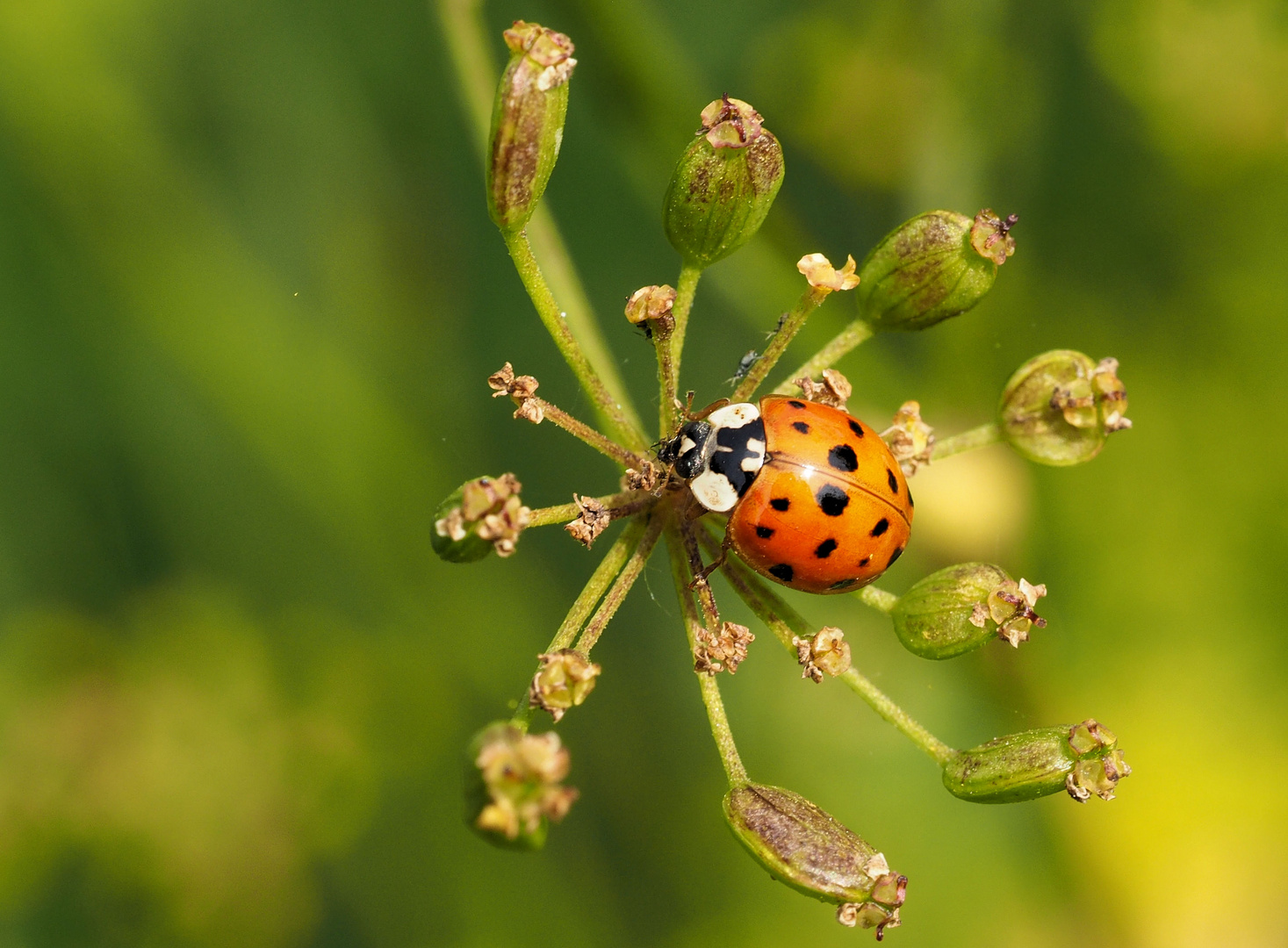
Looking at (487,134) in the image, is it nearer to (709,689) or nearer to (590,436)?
(590,436)

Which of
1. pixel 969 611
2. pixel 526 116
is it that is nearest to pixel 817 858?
pixel 969 611

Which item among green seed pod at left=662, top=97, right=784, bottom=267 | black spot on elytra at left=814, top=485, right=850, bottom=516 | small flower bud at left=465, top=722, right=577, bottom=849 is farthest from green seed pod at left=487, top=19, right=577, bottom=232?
small flower bud at left=465, top=722, right=577, bottom=849

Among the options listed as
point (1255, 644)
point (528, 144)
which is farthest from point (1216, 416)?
point (528, 144)

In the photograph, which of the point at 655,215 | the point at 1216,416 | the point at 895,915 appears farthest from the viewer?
the point at 655,215

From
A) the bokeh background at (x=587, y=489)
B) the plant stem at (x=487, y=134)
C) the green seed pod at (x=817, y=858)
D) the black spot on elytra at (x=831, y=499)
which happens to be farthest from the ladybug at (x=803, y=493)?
the bokeh background at (x=587, y=489)

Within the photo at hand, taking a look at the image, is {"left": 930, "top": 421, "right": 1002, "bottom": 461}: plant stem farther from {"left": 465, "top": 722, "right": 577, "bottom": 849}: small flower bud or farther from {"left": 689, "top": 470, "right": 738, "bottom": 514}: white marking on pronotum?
{"left": 465, "top": 722, "right": 577, "bottom": 849}: small flower bud

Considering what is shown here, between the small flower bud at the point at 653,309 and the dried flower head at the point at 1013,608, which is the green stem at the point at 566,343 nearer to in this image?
the small flower bud at the point at 653,309

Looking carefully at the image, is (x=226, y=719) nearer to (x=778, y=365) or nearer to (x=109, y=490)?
(x=109, y=490)
